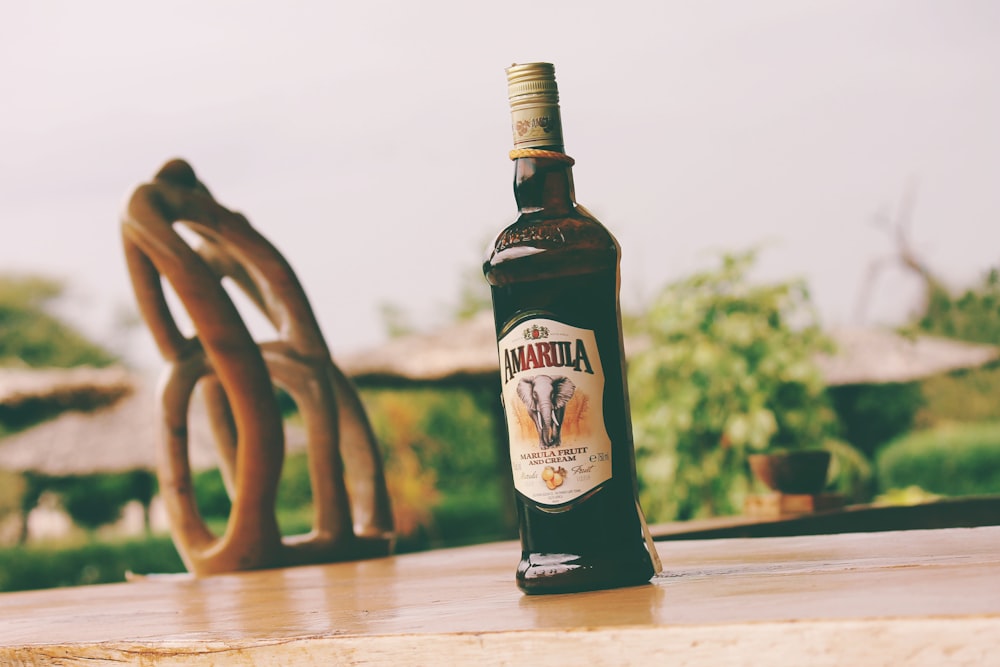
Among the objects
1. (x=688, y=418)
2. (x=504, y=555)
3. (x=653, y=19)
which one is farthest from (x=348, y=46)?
(x=504, y=555)

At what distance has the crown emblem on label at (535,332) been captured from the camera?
86 centimetres

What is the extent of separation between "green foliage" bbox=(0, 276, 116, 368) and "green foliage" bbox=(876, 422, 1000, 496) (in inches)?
652

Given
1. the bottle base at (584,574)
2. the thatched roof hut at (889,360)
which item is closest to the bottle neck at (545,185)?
the bottle base at (584,574)

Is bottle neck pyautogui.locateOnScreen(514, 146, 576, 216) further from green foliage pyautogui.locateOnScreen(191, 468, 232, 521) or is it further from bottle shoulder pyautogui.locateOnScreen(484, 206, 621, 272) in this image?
Answer: green foliage pyautogui.locateOnScreen(191, 468, 232, 521)

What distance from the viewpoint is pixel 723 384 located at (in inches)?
190

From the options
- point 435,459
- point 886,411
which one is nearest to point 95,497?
point 435,459

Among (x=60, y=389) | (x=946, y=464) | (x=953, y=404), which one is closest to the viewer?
(x=946, y=464)

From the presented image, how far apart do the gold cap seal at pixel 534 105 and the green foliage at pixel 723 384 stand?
12.6 feet

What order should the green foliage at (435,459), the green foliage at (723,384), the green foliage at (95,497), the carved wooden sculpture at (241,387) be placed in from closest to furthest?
the carved wooden sculpture at (241,387)
the green foliage at (723,384)
the green foliage at (435,459)
the green foliage at (95,497)

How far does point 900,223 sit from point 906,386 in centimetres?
169

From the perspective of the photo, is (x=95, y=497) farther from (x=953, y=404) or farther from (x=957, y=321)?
(x=957, y=321)

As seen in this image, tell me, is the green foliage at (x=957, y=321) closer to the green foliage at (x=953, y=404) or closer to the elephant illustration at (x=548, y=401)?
the green foliage at (x=953, y=404)

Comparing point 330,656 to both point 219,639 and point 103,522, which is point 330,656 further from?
point 103,522

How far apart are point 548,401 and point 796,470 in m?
1.37
